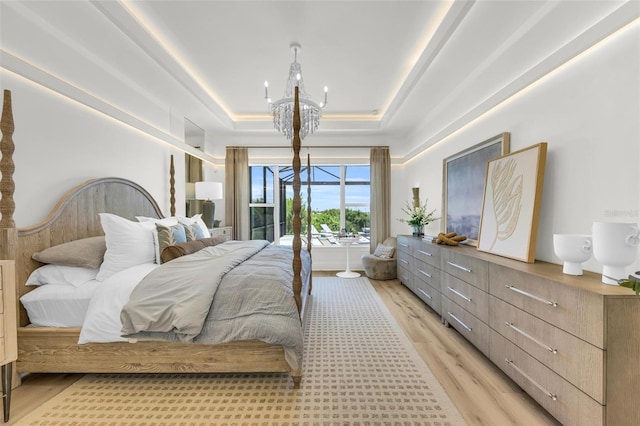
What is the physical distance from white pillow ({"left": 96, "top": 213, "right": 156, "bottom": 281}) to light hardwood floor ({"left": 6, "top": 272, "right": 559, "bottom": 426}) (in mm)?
804

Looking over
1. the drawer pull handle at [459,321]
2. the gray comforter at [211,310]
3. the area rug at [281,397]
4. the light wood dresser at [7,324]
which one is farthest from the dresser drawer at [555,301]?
the light wood dresser at [7,324]

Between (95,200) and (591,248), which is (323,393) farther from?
(95,200)

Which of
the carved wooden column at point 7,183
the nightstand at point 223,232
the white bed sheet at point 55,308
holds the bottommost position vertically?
the white bed sheet at point 55,308

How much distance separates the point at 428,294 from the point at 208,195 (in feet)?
11.8

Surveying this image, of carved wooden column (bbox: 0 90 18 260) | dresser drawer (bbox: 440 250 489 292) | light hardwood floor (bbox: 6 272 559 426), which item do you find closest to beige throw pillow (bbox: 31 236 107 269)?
carved wooden column (bbox: 0 90 18 260)

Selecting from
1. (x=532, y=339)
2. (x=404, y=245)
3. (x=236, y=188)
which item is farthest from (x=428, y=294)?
(x=236, y=188)

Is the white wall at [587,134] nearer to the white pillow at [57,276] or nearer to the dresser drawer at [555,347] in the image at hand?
the dresser drawer at [555,347]

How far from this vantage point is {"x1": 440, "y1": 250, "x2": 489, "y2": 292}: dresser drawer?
7.77ft

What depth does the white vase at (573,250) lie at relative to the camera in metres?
1.72

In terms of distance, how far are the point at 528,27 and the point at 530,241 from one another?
65.6 inches

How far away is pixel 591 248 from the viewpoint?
1.72m

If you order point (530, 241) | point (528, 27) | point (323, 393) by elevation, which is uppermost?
point (528, 27)

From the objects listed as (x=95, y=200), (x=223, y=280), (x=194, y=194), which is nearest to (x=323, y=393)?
(x=223, y=280)

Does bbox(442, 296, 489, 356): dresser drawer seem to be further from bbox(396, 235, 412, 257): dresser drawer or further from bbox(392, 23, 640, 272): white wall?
bbox(396, 235, 412, 257): dresser drawer
